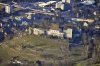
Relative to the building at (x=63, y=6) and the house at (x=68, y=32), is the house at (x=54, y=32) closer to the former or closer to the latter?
the house at (x=68, y=32)

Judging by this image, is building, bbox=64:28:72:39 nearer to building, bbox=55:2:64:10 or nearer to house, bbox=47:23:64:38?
house, bbox=47:23:64:38

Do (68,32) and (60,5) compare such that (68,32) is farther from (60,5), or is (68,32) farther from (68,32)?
(60,5)

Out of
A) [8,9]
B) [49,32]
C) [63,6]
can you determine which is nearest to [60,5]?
[63,6]

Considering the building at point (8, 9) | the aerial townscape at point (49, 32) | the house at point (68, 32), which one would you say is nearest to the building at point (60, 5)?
the aerial townscape at point (49, 32)

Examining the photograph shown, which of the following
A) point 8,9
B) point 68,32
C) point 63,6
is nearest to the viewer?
point 68,32

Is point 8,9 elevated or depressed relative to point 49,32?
elevated

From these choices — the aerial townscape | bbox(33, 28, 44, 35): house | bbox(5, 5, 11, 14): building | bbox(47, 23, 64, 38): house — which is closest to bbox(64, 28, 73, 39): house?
the aerial townscape

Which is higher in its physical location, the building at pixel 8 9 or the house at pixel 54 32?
the building at pixel 8 9

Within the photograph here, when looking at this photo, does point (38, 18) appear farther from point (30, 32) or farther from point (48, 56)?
point (48, 56)

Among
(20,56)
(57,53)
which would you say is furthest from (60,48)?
(20,56)
